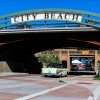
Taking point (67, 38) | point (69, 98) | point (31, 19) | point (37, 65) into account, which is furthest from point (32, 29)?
point (69, 98)

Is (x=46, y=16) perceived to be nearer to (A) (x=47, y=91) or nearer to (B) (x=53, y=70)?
(B) (x=53, y=70)

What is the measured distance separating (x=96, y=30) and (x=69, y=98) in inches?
1220

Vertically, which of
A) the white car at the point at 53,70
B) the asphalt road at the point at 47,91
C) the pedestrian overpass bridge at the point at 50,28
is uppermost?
the pedestrian overpass bridge at the point at 50,28

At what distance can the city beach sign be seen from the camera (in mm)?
50888

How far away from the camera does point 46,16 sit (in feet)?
170

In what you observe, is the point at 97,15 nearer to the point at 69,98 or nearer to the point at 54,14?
the point at 54,14

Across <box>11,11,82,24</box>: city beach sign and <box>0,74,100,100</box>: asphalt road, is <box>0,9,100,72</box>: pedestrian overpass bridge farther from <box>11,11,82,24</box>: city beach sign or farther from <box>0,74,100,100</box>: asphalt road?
<box>0,74,100,100</box>: asphalt road

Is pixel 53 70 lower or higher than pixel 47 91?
higher

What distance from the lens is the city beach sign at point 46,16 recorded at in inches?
2003

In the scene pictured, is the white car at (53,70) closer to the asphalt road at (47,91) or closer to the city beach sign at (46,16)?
the city beach sign at (46,16)

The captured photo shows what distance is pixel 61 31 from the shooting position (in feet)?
167

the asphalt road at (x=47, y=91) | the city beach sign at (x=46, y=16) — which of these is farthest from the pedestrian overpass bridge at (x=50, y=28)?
the asphalt road at (x=47, y=91)

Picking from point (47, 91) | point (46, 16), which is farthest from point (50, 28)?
point (47, 91)

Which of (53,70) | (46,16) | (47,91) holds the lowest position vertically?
(47,91)
